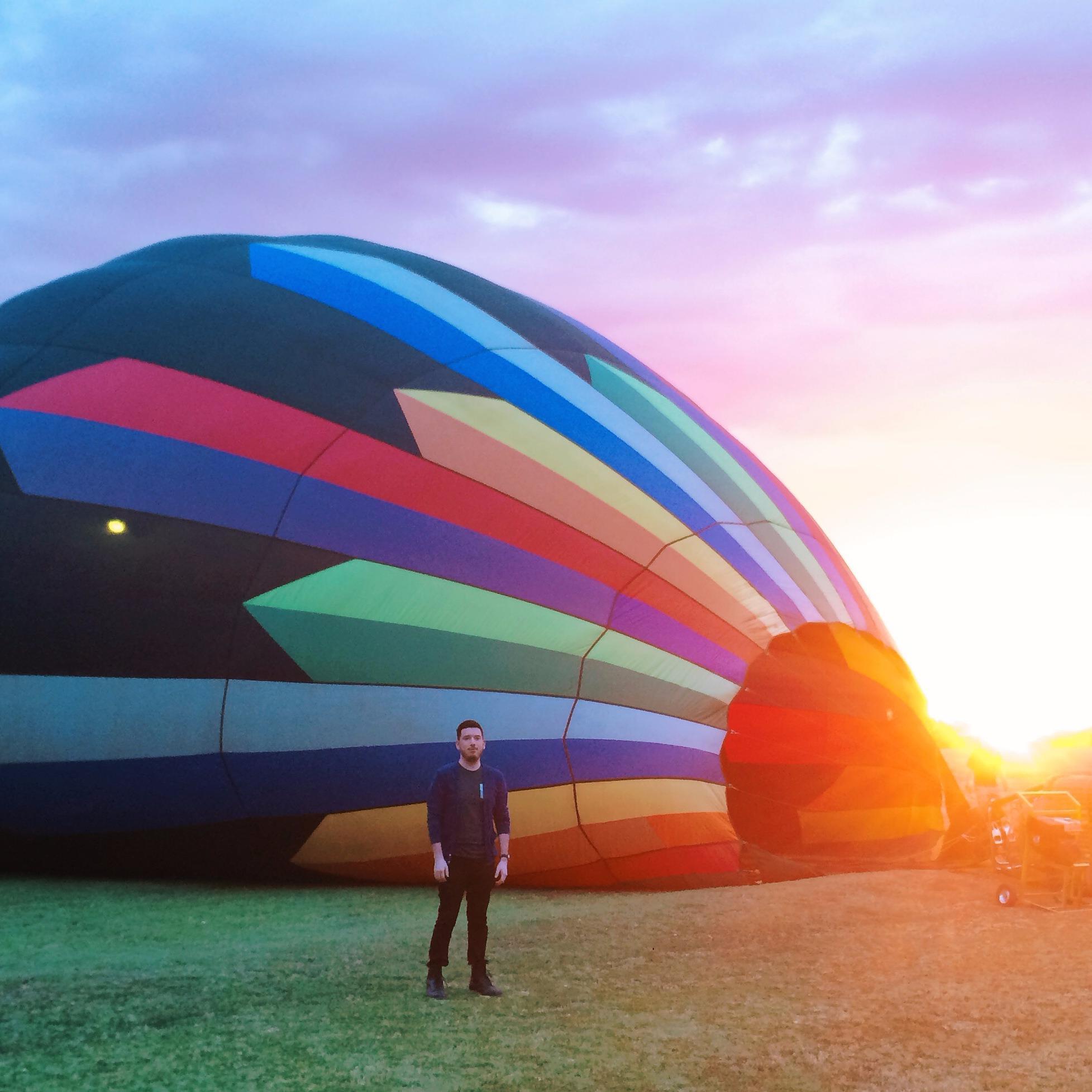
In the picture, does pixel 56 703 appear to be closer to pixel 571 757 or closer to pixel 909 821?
pixel 571 757

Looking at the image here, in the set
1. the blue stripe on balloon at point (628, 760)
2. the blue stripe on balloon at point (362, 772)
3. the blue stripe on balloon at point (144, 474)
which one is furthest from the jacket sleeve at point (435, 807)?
the blue stripe on balloon at point (144, 474)

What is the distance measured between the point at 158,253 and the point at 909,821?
7.49 m

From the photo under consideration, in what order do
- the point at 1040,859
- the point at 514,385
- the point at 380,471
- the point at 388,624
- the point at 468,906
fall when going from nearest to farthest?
the point at 468,906
the point at 1040,859
the point at 388,624
the point at 380,471
the point at 514,385

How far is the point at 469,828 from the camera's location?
17.9 ft

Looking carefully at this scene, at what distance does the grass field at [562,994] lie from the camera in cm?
413

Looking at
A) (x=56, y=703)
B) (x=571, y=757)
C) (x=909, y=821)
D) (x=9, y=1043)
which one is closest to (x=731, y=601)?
(x=571, y=757)

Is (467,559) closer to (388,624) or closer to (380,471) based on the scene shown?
(388,624)

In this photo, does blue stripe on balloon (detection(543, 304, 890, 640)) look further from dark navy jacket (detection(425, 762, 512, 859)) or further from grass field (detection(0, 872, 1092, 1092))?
dark navy jacket (detection(425, 762, 512, 859))

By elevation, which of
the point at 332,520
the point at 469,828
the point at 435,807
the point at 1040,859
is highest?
the point at 332,520

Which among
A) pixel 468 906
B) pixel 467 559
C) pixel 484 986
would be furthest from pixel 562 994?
pixel 467 559

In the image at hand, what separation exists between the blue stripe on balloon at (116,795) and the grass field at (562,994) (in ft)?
1.83

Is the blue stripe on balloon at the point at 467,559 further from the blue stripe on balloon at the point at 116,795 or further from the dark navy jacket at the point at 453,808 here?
the dark navy jacket at the point at 453,808

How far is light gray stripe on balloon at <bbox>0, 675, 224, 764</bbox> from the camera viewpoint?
779 centimetres

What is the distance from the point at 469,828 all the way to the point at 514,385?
13.3ft
